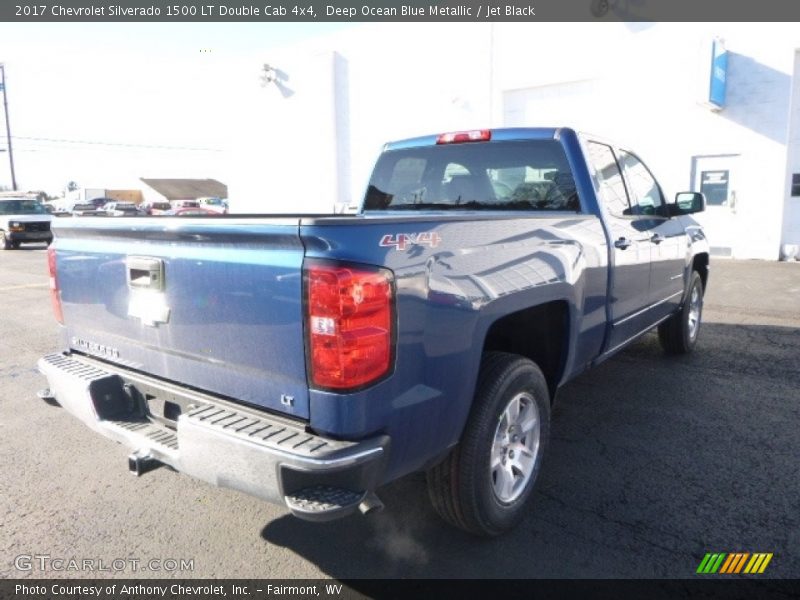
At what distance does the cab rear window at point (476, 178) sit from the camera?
12.7 feet

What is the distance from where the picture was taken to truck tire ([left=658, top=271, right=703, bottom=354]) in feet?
19.2

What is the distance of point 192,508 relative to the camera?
321 cm

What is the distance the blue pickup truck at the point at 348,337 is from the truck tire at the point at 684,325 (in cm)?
227

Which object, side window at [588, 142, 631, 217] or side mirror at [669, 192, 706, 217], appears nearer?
side window at [588, 142, 631, 217]

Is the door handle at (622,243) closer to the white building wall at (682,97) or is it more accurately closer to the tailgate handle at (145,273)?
the tailgate handle at (145,273)

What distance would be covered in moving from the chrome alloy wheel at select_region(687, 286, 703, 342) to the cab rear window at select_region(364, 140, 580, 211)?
2.83 m

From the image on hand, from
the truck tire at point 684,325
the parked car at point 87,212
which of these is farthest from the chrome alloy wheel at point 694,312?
the parked car at point 87,212

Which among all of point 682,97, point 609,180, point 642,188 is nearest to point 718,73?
point 682,97

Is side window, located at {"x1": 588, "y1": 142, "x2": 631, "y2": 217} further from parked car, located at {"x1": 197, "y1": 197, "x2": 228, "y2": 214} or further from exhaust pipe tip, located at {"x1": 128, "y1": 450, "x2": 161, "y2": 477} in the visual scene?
parked car, located at {"x1": 197, "y1": 197, "x2": 228, "y2": 214}

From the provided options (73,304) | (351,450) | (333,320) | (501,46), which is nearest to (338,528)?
(351,450)

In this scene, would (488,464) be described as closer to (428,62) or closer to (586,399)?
(586,399)

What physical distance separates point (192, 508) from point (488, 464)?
162cm

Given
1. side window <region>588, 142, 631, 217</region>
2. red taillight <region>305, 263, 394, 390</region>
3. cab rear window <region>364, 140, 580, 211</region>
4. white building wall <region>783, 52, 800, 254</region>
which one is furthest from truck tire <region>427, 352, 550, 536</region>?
white building wall <region>783, 52, 800, 254</region>

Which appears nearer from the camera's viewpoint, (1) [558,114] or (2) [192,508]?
(2) [192,508]
